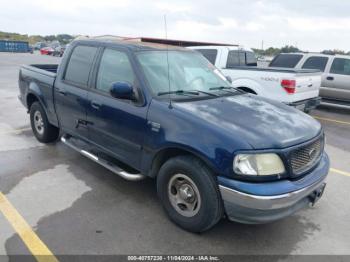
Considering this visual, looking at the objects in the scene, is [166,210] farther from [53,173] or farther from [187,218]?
[53,173]

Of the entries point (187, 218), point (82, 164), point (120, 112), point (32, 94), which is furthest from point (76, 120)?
point (187, 218)

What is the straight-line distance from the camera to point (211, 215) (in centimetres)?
304

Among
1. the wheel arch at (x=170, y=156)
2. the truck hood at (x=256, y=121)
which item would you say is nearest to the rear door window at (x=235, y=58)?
the truck hood at (x=256, y=121)

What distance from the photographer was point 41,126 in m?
5.86

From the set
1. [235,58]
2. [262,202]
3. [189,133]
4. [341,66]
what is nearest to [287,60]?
[341,66]

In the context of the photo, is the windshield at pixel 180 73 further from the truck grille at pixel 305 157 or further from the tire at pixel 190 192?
the truck grille at pixel 305 157

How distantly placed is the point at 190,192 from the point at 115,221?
3.01 ft

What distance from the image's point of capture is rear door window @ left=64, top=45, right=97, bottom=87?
14.7 feet

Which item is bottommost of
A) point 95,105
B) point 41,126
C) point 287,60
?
point 41,126

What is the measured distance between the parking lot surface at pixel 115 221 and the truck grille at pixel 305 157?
0.76 m

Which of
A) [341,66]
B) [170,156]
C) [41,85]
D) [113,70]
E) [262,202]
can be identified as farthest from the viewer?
[341,66]

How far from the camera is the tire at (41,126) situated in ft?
18.6

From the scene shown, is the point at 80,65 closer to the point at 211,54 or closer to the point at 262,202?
the point at 262,202

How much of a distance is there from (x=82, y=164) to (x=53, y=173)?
1.56 ft
